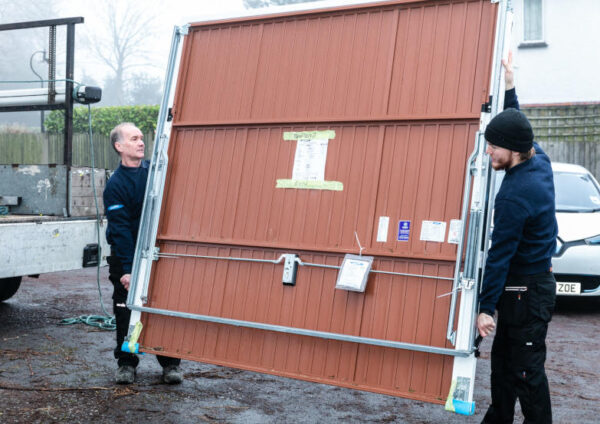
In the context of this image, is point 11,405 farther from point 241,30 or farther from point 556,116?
point 556,116

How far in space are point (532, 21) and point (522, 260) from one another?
1779cm

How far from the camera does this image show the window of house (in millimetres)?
19672

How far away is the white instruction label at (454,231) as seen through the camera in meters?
3.77

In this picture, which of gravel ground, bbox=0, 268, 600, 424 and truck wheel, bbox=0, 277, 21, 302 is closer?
gravel ground, bbox=0, 268, 600, 424

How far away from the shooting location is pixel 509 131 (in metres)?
3.59

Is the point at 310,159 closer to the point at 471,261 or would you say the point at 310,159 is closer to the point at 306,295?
the point at 306,295

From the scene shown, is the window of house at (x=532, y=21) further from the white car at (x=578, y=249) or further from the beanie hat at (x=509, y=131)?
the beanie hat at (x=509, y=131)

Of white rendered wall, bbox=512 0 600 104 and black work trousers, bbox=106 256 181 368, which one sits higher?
white rendered wall, bbox=512 0 600 104

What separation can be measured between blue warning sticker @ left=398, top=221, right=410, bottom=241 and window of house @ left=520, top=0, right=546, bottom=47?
1733 centimetres

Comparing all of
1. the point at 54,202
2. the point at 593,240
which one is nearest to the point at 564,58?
the point at 593,240

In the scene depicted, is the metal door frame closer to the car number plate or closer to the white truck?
the white truck

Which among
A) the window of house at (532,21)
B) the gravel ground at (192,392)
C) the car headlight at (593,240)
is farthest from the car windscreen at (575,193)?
the window of house at (532,21)

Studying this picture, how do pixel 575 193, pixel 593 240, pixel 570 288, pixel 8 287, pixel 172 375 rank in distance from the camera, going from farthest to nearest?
pixel 575 193 < pixel 593 240 < pixel 570 288 < pixel 8 287 < pixel 172 375

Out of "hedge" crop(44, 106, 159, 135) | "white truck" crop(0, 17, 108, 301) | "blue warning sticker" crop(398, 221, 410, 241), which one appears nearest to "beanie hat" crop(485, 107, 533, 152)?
"blue warning sticker" crop(398, 221, 410, 241)
